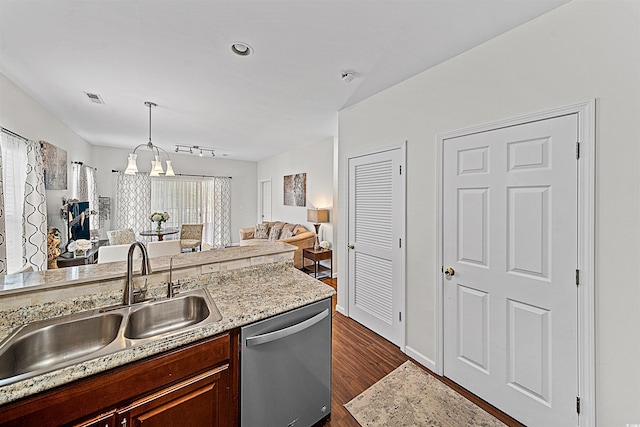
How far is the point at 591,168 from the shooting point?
1.38m

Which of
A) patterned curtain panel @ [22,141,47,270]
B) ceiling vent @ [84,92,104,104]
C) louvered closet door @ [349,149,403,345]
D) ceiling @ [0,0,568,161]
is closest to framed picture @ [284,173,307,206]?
ceiling @ [0,0,568,161]

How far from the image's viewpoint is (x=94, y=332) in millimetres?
1256

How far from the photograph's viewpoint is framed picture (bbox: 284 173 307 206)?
18.4 feet

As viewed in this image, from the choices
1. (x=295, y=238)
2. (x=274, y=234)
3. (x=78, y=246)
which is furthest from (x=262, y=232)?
(x=78, y=246)

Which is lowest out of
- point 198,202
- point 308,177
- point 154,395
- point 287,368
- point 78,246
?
point 287,368

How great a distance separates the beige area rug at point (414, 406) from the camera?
5.57ft

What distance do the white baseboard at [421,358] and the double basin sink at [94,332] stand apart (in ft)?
6.11

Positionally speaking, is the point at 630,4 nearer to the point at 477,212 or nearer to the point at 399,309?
the point at 477,212

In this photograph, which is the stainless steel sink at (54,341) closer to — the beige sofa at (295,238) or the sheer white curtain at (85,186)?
Answer: the beige sofa at (295,238)

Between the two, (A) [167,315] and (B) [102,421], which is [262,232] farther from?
(B) [102,421]

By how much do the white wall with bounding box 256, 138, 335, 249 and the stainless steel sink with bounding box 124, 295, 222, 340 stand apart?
349 centimetres

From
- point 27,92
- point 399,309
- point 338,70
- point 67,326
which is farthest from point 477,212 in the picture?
point 27,92

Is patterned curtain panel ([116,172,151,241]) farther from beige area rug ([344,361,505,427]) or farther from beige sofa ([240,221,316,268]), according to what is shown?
beige area rug ([344,361,505,427])

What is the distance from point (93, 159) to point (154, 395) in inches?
256
